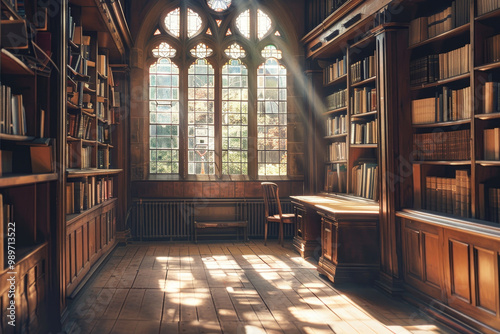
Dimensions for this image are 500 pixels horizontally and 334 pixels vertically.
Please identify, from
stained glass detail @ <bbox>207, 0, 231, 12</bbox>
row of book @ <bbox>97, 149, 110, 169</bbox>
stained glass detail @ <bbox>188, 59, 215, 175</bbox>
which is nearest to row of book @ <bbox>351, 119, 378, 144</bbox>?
stained glass detail @ <bbox>188, 59, 215, 175</bbox>

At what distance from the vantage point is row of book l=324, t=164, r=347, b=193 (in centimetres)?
648

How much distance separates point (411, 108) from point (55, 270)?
11.7 feet

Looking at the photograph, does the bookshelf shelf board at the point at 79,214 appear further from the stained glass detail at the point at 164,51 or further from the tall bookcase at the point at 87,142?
the stained glass detail at the point at 164,51

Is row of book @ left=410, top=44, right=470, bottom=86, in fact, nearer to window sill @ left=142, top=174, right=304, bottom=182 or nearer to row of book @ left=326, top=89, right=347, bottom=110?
row of book @ left=326, top=89, right=347, bottom=110

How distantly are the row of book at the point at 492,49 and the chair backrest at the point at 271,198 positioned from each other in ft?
13.0

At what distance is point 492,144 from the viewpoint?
132 inches

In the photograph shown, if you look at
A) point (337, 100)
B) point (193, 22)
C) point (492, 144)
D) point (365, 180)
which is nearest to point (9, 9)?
point (492, 144)

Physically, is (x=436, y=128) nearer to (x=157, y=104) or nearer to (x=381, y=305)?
(x=381, y=305)

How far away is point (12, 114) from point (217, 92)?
5.19 m

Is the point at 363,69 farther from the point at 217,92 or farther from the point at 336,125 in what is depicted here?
the point at 217,92

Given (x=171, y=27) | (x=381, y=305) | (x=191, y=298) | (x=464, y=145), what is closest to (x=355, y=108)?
(x=464, y=145)

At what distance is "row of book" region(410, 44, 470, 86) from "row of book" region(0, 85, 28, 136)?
11.2 ft

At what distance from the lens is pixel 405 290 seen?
430 centimetres

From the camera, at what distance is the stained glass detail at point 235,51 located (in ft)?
26.0
